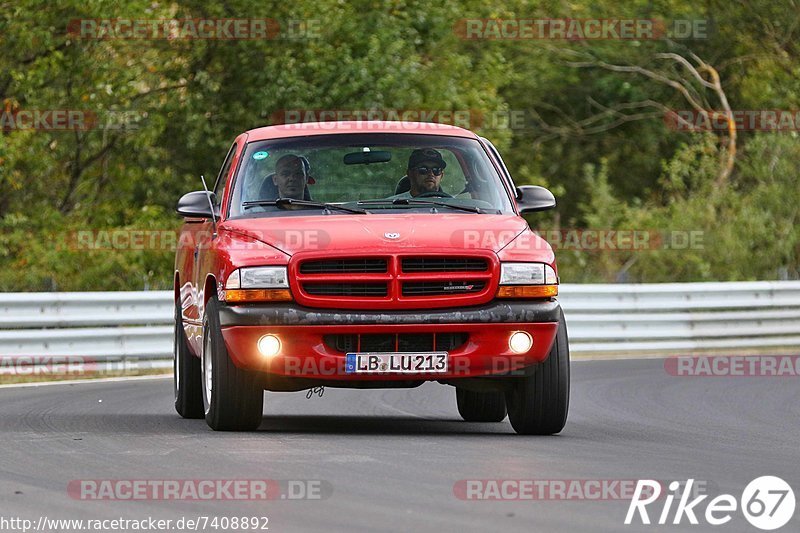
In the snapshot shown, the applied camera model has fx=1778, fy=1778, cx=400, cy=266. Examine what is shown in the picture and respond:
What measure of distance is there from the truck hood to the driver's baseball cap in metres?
0.74

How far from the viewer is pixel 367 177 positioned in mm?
11211

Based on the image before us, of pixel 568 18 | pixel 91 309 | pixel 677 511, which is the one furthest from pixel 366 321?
pixel 568 18

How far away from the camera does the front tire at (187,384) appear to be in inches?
478

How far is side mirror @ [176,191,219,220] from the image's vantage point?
36.8 feet

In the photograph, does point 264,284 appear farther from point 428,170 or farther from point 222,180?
point 222,180

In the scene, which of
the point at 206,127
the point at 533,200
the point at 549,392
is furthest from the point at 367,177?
the point at 206,127

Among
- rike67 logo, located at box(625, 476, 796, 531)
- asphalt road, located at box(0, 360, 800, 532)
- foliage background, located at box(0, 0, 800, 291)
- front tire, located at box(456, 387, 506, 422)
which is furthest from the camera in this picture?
foliage background, located at box(0, 0, 800, 291)

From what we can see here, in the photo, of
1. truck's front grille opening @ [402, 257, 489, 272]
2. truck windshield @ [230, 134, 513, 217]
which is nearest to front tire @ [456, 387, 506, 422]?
truck windshield @ [230, 134, 513, 217]

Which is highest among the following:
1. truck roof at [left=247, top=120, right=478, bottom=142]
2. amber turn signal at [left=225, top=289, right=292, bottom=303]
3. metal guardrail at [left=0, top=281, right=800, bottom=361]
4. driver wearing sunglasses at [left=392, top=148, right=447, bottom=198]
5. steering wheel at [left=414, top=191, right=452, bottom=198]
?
truck roof at [left=247, top=120, right=478, bottom=142]

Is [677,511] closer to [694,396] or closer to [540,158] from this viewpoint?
[694,396]

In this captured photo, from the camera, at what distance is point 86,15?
26.2m

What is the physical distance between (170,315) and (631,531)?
1316 cm

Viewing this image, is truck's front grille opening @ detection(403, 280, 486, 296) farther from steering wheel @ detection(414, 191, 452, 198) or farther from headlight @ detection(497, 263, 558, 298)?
steering wheel @ detection(414, 191, 452, 198)

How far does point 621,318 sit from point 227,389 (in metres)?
12.7
